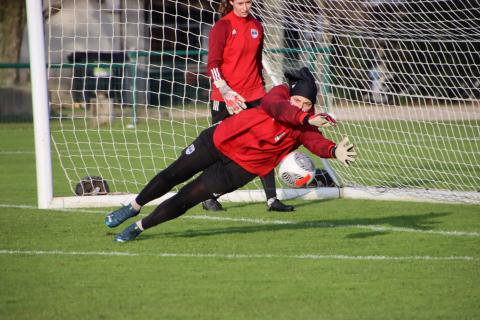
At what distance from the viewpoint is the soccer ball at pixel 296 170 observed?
8.15 meters

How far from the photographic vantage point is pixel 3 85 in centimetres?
2572

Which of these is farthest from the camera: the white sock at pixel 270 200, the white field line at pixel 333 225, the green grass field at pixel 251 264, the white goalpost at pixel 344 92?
the white goalpost at pixel 344 92

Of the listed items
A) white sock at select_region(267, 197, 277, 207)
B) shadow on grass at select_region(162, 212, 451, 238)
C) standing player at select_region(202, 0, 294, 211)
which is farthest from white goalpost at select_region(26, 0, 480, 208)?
standing player at select_region(202, 0, 294, 211)

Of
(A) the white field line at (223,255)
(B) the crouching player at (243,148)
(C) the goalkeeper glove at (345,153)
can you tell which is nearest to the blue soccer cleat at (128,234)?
(B) the crouching player at (243,148)

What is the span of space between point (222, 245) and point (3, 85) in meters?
19.0

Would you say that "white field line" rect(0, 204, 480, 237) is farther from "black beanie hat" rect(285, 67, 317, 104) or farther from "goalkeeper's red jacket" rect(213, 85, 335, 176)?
"black beanie hat" rect(285, 67, 317, 104)

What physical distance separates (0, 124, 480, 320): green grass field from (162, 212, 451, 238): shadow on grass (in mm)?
10

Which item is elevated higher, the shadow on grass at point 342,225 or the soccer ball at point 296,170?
the soccer ball at point 296,170

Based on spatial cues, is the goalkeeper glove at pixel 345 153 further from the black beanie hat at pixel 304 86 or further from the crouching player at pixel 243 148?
the black beanie hat at pixel 304 86

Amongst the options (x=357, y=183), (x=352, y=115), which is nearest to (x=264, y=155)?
(x=357, y=183)

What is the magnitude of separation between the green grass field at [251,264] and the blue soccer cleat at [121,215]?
0.63 feet

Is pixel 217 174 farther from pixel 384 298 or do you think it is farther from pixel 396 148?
pixel 396 148

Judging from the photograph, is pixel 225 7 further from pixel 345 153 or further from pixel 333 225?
pixel 345 153

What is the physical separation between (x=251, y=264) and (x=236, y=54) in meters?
3.16
